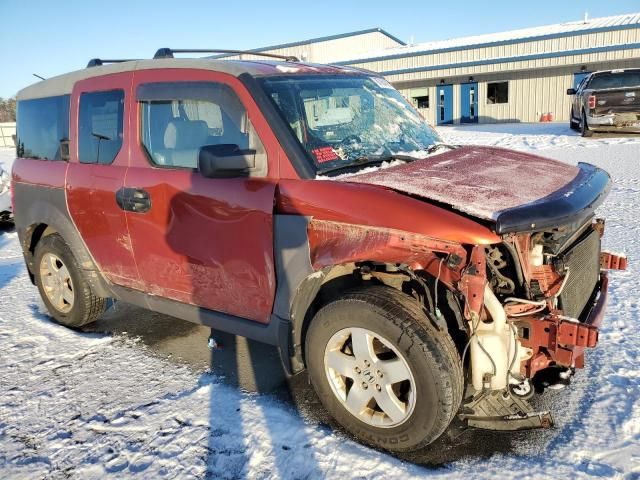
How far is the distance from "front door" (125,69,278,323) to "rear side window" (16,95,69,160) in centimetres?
101

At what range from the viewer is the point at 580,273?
124 inches

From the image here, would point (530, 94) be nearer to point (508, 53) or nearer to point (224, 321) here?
point (508, 53)

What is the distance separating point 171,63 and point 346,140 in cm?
130

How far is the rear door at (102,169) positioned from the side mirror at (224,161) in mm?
1066

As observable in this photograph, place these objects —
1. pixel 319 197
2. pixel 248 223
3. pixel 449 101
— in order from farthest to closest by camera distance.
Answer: pixel 449 101 → pixel 248 223 → pixel 319 197

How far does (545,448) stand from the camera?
108 inches

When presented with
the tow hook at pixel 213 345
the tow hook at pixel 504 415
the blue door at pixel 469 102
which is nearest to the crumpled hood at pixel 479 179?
the tow hook at pixel 504 415

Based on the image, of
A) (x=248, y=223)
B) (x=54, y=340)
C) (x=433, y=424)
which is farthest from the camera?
(x=54, y=340)

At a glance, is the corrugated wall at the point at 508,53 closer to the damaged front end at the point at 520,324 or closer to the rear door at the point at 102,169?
the damaged front end at the point at 520,324

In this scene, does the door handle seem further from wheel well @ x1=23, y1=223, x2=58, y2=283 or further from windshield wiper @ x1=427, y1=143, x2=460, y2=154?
windshield wiper @ x1=427, y1=143, x2=460, y2=154

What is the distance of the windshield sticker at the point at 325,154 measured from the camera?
3.05 meters

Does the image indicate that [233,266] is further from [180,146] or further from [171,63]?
[171,63]

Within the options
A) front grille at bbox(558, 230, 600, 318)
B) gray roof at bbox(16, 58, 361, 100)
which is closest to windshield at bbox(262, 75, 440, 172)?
gray roof at bbox(16, 58, 361, 100)

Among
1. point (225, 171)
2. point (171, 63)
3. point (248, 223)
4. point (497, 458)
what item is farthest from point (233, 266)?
point (497, 458)
